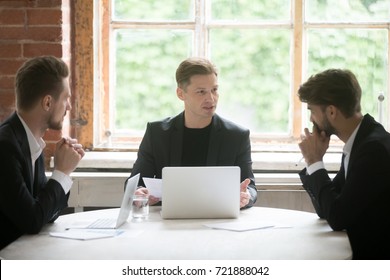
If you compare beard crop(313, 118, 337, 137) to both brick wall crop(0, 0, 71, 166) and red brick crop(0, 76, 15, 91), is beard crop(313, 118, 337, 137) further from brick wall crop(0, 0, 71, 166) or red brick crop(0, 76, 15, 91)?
red brick crop(0, 76, 15, 91)

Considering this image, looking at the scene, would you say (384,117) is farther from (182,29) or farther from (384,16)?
(182,29)

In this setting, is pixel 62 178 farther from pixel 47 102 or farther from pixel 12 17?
pixel 12 17

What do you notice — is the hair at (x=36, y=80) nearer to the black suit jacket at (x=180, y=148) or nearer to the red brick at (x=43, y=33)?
the black suit jacket at (x=180, y=148)

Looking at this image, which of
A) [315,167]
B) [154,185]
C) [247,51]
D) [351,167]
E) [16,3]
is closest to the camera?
[351,167]

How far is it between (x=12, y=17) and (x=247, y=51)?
1298 millimetres

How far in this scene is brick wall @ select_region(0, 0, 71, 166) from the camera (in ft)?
12.6

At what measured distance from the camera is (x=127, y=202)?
2.69 meters

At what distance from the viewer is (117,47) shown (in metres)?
4.21

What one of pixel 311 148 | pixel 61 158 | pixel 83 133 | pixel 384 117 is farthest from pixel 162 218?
pixel 384 117

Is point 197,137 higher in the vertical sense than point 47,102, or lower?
lower

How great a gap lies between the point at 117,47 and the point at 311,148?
5.59 ft

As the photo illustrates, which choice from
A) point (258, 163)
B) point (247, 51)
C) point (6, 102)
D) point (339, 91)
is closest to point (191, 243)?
point (339, 91)
